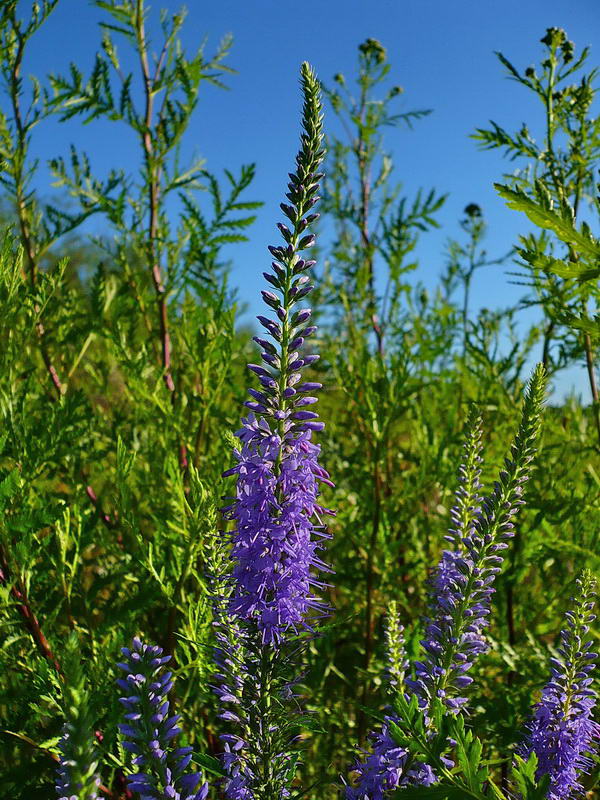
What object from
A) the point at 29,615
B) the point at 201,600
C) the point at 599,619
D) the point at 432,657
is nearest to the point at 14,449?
the point at 29,615

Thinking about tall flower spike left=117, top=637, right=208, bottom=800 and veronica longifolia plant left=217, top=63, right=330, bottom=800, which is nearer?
tall flower spike left=117, top=637, right=208, bottom=800

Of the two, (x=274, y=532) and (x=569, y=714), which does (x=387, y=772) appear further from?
(x=274, y=532)

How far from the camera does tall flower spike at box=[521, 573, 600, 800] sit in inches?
53.9

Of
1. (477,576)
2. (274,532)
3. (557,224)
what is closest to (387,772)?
(477,576)

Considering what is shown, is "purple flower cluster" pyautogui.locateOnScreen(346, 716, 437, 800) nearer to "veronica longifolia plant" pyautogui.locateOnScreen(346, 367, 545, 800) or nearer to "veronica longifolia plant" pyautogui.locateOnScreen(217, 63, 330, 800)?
"veronica longifolia plant" pyautogui.locateOnScreen(346, 367, 545, 800)

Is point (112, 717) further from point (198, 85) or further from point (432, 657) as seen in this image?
point (198, 85)

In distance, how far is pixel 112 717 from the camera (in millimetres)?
1565

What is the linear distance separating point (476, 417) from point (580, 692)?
73 centimetres

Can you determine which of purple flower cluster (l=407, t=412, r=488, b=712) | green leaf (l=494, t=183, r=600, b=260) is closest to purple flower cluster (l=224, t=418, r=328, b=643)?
purple flower cluster (l=407, t=412, r=488, b=712)

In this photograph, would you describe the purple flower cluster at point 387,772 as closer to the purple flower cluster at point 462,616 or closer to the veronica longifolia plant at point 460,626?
the veronica longifolia plant at point 460,626

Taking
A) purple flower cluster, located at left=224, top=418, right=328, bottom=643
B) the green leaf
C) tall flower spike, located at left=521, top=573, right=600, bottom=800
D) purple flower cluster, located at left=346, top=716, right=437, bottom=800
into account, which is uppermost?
the green leaf

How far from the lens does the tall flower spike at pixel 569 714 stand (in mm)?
1369

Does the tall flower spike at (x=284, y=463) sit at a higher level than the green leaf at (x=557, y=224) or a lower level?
lower

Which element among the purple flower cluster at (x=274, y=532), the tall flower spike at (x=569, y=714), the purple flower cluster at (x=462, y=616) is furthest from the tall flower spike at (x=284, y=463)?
the tall flower spike at (x=569, y=714)
